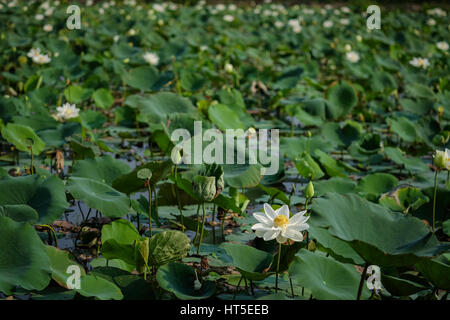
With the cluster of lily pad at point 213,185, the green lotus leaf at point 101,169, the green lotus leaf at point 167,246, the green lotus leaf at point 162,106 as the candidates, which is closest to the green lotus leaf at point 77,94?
the cluster of lily pad at point 213,185

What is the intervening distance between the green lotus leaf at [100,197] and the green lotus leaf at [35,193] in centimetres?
5

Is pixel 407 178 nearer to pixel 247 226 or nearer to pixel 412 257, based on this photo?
pixel 247 226

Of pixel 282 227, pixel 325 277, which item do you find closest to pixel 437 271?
pixel 325 277

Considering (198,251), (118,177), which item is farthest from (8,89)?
(198,251)

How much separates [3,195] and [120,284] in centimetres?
63

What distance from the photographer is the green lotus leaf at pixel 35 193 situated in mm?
1939

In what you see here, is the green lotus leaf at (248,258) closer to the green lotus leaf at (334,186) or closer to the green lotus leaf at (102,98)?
the green lotus leaf at (334,186)

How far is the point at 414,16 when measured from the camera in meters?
11.0

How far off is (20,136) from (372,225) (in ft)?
6.36

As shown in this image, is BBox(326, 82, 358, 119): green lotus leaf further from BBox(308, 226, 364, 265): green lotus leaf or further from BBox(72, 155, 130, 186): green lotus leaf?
BBox(308, 226, 364, 265): green lotus leaf

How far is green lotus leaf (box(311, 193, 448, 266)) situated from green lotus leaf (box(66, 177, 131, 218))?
748mm

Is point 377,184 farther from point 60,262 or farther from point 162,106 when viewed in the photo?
point 60,262

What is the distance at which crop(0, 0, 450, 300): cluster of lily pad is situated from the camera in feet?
5.46

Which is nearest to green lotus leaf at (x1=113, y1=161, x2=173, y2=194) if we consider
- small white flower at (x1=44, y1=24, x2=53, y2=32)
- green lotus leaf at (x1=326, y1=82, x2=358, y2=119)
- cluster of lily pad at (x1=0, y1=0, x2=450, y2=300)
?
cluster of lily pad at (x1=0, y1=0, x2=450, y2=300)
